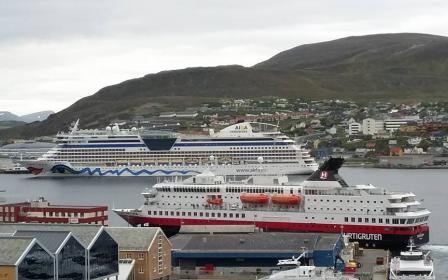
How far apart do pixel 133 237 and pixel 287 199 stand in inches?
397

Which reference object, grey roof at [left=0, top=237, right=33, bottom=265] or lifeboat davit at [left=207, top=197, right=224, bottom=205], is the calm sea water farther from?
grey roof at [left=0, top=237, right=33, bottom=265]

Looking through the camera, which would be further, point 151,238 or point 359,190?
point 359,190

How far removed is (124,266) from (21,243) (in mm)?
3784

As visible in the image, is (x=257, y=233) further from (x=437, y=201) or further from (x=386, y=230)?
(x=437, y=201)

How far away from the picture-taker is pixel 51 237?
2152 centimetres

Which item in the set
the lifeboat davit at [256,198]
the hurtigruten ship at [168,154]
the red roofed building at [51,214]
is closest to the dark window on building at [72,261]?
the red roofed building at [51,214]

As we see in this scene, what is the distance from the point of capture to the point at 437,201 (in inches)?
1896

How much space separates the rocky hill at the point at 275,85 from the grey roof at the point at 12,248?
321 feet

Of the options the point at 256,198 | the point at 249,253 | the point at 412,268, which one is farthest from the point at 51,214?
the point at 412,268

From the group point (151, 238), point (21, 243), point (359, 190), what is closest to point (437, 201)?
point (359, 190)

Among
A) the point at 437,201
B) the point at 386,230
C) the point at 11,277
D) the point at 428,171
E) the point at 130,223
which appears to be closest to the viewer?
the point at 11,277

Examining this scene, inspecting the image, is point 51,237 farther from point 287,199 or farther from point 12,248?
point 287,199

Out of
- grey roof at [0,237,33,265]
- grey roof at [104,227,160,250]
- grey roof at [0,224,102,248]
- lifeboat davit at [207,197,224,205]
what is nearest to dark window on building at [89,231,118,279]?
grey roof at [0,224,102,248]

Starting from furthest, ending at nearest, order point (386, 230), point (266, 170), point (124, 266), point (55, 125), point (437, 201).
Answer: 1. point (55, 125)
2. point (266, 170)
3. point (437, 201)
4. point (386, 230)
5. point (124, 266)
